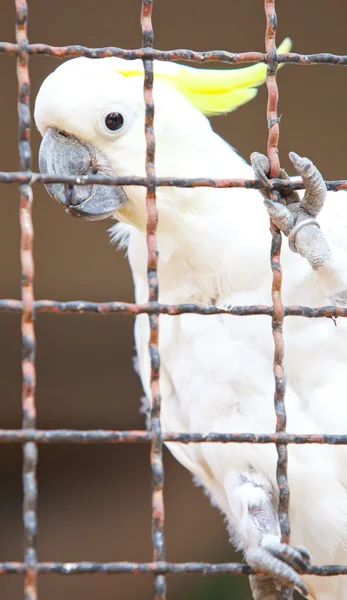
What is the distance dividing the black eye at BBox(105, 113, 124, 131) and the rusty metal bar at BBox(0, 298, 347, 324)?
57 cm

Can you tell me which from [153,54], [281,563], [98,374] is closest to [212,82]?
[153,54]

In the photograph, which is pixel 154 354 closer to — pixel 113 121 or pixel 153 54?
pixel 153 54

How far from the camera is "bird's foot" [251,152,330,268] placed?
137cm

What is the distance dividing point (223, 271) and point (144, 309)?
48cm

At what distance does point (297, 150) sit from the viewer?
3922 millimetres

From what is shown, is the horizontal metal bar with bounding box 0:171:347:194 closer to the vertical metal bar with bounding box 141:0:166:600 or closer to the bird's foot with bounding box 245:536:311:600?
the vertical metal bar with bounding box 141:0:166:600

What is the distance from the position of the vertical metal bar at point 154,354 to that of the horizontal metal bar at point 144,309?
2 cm

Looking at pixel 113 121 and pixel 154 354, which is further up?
pixel 113 121

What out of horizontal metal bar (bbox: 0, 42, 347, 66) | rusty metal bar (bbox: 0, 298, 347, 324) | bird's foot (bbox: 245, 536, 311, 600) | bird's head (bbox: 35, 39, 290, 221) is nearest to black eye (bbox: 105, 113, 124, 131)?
bird's head (bbox: 35, 39, 290, 221)

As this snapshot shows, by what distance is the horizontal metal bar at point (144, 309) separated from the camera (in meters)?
1.28

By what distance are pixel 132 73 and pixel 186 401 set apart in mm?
709

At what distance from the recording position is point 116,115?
178 cm

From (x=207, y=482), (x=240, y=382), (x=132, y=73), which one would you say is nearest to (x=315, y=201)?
(x=240, y=382)

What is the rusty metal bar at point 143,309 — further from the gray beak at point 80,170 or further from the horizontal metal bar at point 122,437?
the gray beak at point 80,170
